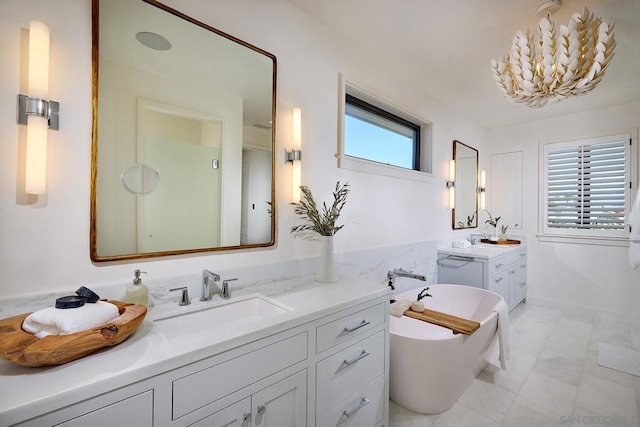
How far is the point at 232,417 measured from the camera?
98cm

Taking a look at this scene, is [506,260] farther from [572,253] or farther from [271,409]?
[271,409]

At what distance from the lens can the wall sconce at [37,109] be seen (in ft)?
3.25

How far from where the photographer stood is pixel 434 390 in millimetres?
1821

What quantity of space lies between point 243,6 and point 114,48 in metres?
0.76

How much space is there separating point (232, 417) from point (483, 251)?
10.4 ft

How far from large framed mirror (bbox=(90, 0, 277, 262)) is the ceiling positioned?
74 cm

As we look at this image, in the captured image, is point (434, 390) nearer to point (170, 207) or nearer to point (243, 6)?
point (170, 207)

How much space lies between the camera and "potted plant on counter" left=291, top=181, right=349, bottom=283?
173cm

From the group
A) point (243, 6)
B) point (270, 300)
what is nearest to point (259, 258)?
point (270, 300)

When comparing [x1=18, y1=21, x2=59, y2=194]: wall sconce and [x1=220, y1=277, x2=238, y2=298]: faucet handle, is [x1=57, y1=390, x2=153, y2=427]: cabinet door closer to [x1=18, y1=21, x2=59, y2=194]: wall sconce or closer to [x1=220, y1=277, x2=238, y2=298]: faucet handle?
[x1=220, y1=277, x2=238, y2=298]: faucet handle

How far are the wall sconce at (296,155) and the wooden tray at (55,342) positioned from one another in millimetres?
1121

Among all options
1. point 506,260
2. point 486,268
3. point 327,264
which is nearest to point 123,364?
point 327,264

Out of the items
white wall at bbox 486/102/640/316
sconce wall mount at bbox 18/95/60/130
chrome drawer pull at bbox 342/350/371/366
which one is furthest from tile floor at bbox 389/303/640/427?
sconce wall mount at bbox 18/95/60/130

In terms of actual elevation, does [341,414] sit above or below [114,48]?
below
